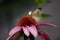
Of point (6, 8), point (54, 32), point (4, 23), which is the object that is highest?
point (6, 8)

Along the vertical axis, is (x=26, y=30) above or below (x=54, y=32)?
above

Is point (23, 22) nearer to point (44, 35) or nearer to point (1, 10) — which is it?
point (44, 35)

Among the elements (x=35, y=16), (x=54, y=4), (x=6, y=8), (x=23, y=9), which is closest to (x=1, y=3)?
(x=6, y=8)

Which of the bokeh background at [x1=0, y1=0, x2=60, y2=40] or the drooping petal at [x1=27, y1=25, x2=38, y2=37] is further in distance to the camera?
the bokeh background at [x1=0, y1=0, x2=60, y2=40]

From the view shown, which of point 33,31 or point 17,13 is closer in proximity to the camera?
point 33,31

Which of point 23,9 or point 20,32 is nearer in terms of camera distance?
point 20,32

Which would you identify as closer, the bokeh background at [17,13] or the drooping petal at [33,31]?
the drooping petal at [33,31]

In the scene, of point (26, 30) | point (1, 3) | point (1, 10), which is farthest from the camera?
point (1, 10)

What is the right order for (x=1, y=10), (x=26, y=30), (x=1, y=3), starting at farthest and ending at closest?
(x=1, y=10) → (x=1, y=3) → (x=26, y=30)
